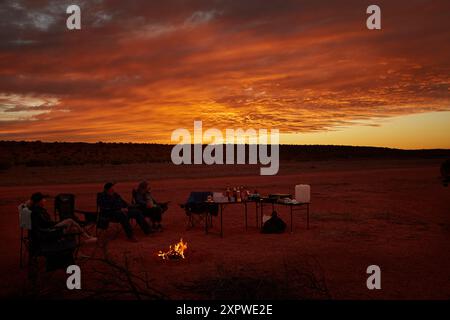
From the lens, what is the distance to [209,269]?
6.64 meters

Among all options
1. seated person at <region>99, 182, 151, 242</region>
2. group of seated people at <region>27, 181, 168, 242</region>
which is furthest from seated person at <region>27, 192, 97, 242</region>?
seated person at <region>99, 182, 151, 242</region>

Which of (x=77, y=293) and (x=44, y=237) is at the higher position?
(x=44, y=237)

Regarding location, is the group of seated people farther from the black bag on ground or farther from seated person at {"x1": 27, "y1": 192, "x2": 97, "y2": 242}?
the black bag on ground

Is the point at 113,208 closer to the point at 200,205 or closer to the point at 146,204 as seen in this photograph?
the point at 146,204

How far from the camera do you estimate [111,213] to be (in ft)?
29.4

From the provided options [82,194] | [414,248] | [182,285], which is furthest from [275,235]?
[82,194]

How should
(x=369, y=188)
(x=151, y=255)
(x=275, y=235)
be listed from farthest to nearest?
(x=369, y=188)
(x=275, y=235)
(x=151, y=255)

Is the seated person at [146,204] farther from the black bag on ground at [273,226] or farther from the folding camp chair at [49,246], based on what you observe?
the folding camp chair at [49,246]

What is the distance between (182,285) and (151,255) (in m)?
2.03

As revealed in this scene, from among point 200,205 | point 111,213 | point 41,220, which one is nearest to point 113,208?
point 111,213

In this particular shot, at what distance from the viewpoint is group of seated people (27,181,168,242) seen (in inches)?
280

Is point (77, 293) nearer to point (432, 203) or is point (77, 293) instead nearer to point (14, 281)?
point (14, 281)

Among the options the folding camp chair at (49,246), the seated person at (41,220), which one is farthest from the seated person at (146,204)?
the folding camp chair at (49,246)

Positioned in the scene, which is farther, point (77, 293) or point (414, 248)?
point (414, 248)
